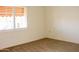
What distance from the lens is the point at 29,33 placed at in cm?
421

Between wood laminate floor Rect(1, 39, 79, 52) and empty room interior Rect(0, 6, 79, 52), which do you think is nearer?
wood laminate floor Rect(1, 39, 79, 52)

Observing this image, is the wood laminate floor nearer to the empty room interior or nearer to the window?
the empty room interior

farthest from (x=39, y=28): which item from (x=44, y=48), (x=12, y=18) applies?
(x=44, y=48)

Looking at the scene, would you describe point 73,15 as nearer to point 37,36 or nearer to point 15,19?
point 37,36

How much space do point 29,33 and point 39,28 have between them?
565 mm

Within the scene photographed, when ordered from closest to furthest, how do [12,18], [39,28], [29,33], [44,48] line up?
1. [44,48]
2. [12,18]
3. [29,33]
4. [39,28]

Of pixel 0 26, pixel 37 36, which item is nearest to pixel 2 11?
pixel 0 26

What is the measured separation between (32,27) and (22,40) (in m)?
0.63

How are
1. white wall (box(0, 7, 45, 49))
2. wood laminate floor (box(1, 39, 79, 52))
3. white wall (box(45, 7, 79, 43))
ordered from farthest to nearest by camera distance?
white wall (box(45, 7, 79, 43)), white wall (box(0, 7, 45, 49)), wood laminate floor (box(1, 39, 79, 52))

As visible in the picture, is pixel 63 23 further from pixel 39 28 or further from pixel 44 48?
pixel 44 48

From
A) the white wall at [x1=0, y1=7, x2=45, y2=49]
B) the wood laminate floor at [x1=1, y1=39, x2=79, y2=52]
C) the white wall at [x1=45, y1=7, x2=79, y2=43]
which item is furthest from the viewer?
the white wall at [x1=45, y1=7, x2=79, y2=43]

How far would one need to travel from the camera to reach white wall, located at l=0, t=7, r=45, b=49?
136 inches

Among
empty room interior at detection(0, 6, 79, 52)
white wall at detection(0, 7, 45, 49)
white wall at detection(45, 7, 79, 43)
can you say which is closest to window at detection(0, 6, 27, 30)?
empty room interior at detection(0, 6, 79, 52)

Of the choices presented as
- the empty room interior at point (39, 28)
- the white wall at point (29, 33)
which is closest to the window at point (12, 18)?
the empty room interior at point (39, 28)
